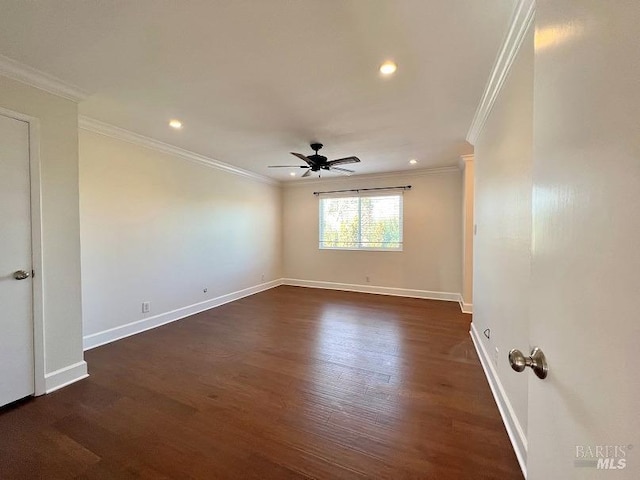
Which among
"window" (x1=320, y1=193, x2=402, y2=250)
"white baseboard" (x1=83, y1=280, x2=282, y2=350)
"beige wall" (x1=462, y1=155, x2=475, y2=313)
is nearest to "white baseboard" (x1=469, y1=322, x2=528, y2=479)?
"beige wall" (x1=462, y1=155, x2=475, y2=313)

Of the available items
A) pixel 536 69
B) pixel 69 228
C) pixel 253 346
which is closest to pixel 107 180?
pixel 69 228

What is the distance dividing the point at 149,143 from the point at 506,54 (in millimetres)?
3864

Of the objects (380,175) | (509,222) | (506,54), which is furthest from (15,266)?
(380,175)

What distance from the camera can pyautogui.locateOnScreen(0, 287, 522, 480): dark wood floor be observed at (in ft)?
4.99

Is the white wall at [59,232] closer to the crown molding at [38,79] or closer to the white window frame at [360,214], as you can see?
the crown molding at [38,79]

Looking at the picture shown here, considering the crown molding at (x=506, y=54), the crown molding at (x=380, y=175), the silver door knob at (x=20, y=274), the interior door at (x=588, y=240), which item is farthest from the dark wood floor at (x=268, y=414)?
the crown molding at (x=380, y=175)

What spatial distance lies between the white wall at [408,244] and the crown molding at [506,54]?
255 cm

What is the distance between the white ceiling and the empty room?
0.05 ft

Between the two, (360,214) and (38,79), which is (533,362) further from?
(360,214)

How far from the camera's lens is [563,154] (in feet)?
2.08

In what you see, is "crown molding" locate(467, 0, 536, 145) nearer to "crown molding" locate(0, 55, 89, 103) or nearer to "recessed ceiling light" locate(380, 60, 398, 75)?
"recessed ceiling light" locate(380, 60, 398, 75)

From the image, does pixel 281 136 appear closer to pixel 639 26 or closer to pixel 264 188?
pixel 264 188

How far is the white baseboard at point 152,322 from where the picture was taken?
306 cm

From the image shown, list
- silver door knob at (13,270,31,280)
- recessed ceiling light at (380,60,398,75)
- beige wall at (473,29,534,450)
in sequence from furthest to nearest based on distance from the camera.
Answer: silver door knob at (13,270,31,280) → recessed ceiling light at (380,60,398,75) → beige wall at (473,29,534,450)
